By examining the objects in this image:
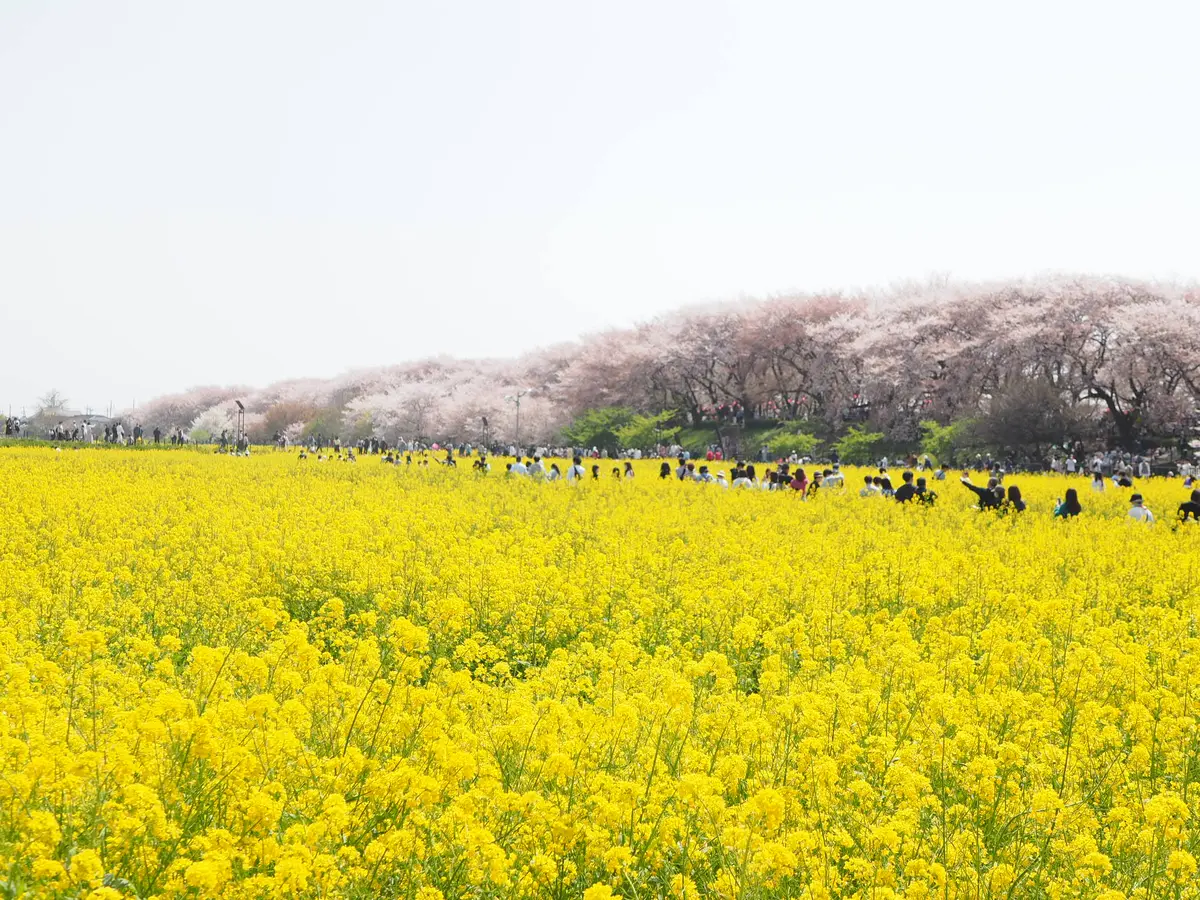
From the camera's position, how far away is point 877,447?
4784 centimetres

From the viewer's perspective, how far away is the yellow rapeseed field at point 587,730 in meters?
3.25

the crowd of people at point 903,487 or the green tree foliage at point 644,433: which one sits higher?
the green tree foliage at point 644,433

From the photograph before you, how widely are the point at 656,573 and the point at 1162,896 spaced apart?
675 cm

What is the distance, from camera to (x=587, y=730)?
176 inches

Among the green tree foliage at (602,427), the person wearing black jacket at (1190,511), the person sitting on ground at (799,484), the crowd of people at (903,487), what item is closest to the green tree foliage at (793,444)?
the green tree foliage at (602,427)

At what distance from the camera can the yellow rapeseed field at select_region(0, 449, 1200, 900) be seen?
3.25m

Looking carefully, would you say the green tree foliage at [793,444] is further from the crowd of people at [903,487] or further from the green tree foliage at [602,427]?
A: the crowd of people at [903,487]

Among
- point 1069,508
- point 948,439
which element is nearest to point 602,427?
point 948,439

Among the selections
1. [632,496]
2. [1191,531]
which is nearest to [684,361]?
[632,496]

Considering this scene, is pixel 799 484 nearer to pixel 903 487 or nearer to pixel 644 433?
pixel 903 487

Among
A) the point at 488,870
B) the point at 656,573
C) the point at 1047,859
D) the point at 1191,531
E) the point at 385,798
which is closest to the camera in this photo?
the point at 488,870

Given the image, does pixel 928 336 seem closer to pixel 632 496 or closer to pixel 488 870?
pixel 632 496

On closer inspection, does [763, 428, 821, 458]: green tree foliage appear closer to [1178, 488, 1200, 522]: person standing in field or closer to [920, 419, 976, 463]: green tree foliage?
[920, 419, 976, 463]: green tree foliage

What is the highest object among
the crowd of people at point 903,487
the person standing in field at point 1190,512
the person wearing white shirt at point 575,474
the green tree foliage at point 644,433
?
the green tree foliage at point 644,433
